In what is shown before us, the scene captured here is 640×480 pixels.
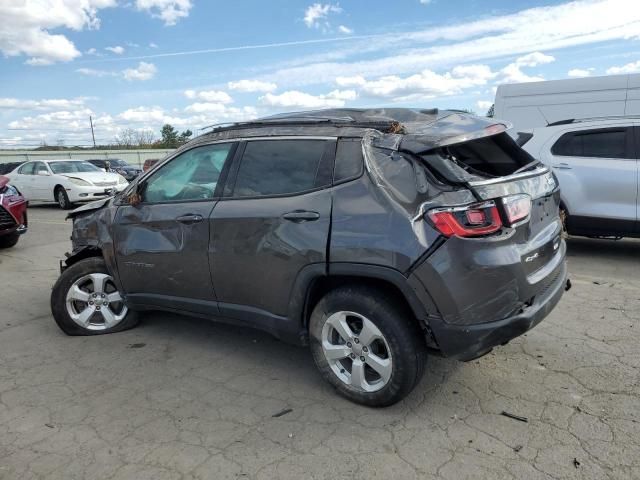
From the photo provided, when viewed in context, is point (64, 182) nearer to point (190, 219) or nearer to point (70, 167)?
point (70, 167)

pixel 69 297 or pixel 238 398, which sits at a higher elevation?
pixel 69 297

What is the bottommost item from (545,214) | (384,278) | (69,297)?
(69,297)

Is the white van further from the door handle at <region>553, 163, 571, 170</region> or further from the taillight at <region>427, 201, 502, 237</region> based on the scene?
the taillight at <region>427, 201, 502, 237</region>

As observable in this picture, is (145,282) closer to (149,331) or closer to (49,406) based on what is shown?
(149,331)

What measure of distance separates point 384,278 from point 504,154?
154 cm

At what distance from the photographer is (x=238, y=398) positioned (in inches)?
132

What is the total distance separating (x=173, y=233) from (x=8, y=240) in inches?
257

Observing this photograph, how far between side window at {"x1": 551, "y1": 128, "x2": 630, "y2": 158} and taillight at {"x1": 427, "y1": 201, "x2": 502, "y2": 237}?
4.83 metres

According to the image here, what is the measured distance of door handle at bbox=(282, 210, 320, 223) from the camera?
3.12m

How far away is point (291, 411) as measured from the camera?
317 centimetres

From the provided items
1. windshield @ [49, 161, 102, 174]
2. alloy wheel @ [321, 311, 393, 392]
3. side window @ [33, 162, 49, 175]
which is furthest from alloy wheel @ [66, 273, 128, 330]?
side window @ [33, 162, 49, 175]

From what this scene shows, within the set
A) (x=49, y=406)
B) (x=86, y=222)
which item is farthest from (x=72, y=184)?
(x=49, y=406)

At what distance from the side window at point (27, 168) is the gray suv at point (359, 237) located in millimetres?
14395

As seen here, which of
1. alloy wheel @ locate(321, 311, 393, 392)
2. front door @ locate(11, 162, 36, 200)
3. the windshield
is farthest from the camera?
front door @ locate(11, 162, 36, 200)
